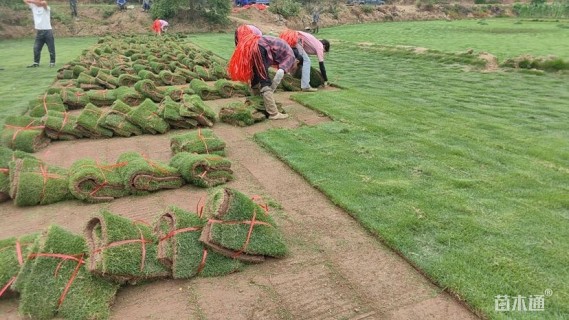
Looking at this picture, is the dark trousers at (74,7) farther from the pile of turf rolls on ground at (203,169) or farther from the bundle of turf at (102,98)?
the pile of turf rolls on ground at (203,169)

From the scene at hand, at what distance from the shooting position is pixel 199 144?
6.14m

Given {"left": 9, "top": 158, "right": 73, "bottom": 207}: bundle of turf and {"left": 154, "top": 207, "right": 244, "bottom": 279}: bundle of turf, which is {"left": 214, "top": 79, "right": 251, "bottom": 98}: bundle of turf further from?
{"left": 154, "top": 207, "right": 244, "bottom": 279}: bundle of turf

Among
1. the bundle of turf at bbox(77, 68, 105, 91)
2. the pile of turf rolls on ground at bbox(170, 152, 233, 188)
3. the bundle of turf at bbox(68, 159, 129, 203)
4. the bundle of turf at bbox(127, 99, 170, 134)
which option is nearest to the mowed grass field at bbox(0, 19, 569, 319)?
the pile of turf rolls on ground at bbox(170, 152, 233, 188)

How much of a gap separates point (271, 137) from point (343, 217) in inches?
113

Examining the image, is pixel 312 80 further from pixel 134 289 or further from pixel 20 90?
pixel 134 289

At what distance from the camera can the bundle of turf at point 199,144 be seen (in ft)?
20.1

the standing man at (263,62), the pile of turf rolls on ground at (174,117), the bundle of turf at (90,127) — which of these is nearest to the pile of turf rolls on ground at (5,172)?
the bundle of turf at (90,127)

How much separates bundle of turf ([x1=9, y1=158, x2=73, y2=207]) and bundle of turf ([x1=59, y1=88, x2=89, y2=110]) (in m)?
4.18

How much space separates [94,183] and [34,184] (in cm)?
64

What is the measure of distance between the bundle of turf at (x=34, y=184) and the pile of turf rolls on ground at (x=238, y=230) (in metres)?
2.19

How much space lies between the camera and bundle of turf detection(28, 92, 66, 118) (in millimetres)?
7594

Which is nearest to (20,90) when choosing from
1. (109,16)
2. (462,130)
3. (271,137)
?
(271,137)

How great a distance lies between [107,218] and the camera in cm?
343

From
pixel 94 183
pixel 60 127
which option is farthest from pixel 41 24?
pixel 94 183
